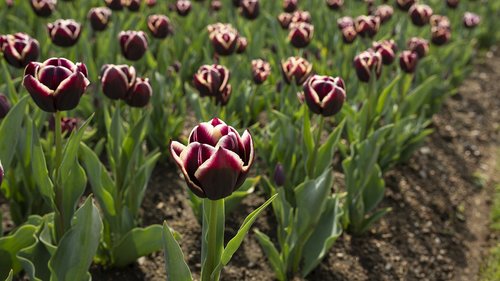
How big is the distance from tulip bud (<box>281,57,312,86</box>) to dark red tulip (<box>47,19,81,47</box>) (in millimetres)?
1127

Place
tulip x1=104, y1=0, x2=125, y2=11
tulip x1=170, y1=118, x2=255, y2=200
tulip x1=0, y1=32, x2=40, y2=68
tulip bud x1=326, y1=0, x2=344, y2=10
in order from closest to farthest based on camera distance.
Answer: tulip x1=170, y1=118, x2=255, y2=200
tulip x1=0, y1=32, x2=40, y2=68
tulip x1=104, y1=0, x2=125, y2=11
tulip bud x1=326, y1=0, x2=344, y2=10

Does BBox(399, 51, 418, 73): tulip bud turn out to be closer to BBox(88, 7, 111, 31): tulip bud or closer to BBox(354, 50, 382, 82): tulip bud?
BBox(354, 50, 382, 82): tulip bud

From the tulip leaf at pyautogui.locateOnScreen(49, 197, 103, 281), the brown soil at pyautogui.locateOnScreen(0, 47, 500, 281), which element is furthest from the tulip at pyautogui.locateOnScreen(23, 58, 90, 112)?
the brown soil at pyautogui.locateOnScreen(0, 47, 500, 281)

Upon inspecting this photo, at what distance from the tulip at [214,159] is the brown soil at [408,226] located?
146cm

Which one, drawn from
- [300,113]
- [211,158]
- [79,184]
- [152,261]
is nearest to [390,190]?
[300,113]

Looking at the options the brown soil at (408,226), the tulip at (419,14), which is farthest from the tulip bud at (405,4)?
the brown soil at (408,226)

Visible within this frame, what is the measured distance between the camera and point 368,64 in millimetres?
3252

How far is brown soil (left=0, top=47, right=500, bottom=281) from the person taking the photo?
3154mm

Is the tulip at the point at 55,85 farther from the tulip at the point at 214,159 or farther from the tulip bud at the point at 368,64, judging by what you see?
the tulip bud at the point at 368,64

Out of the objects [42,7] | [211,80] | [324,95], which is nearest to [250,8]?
[42,7]

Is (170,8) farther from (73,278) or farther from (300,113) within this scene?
(73,278)

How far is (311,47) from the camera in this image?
5.27 meters

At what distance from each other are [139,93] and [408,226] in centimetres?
185

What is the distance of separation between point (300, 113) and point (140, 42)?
0.93 meters
